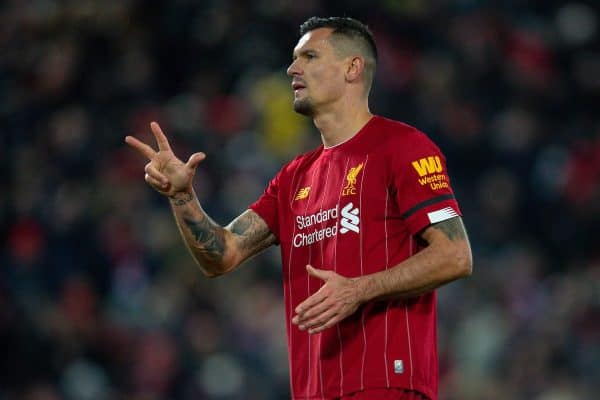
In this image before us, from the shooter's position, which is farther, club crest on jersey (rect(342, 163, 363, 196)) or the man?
club crest on jersey (rect(342, 163, 363, 196))

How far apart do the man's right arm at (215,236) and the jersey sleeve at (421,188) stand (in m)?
0.76

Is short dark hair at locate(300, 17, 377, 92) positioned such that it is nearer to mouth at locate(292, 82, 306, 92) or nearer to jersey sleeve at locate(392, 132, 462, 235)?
mouth at locate(292, 82, 306, 92)

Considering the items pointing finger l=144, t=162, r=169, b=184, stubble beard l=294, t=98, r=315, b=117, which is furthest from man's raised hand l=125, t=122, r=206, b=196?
stubble beard l=294, t=98, r=315, b=117

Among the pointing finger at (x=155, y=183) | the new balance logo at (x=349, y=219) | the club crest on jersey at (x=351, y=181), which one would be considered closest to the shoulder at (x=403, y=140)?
the club crest on jersey at (x=351, y=181)

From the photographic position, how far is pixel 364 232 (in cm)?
460

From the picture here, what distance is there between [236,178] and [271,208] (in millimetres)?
4937

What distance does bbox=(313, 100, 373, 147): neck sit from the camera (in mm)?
4930

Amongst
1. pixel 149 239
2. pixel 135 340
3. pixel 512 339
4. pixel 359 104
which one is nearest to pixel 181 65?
pixel 149 239

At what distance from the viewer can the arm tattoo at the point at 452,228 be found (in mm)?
4453

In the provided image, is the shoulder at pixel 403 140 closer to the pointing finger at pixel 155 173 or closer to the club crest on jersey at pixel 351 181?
the club crest on jersey at pixel 351 181

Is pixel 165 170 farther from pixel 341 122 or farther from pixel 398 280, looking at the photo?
pixel 398 280

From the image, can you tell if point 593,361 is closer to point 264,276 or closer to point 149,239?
point 264,276

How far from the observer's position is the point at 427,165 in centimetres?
457

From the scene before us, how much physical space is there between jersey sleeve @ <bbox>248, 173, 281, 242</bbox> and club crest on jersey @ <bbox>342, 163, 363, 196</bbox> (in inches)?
18.8
